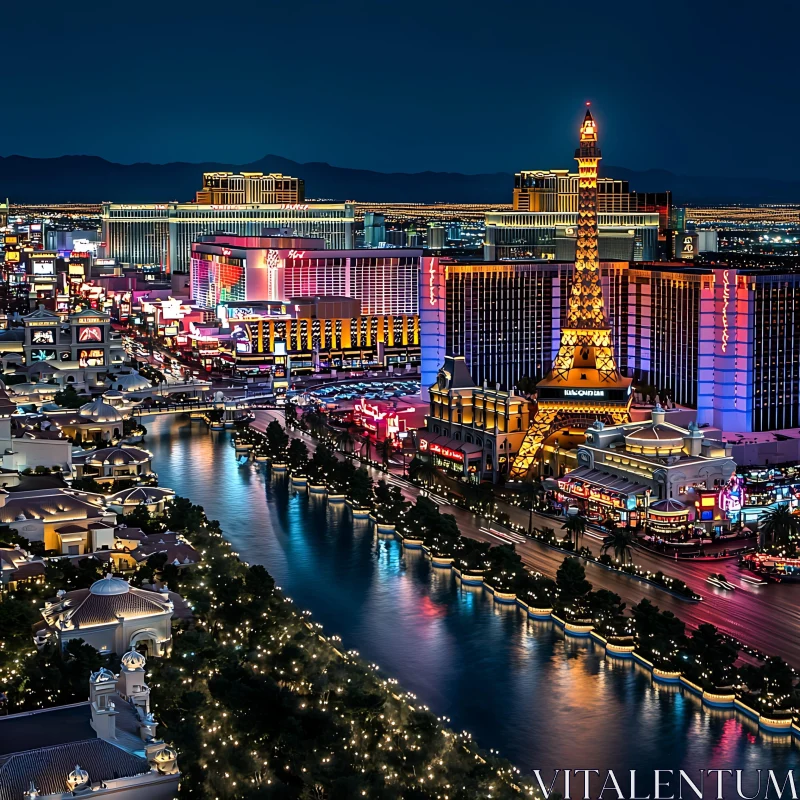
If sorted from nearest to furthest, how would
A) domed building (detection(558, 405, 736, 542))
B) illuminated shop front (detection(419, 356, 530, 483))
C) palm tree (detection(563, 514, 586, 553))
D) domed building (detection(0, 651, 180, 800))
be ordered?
domed building (detection(0, 651, 180, 800)), palm tree (detection(563, 514, 586, 553)), domed building (detection(558, 405, 736, 542)), illuminated shop front (detection(419, 356, 530, 483))

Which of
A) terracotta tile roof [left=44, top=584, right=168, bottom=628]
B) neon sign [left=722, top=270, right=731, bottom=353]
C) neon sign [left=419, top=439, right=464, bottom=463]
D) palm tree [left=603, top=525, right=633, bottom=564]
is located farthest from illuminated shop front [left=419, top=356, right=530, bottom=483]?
terracotta tile roof [left=44, top=584, right=168, bottom=628]

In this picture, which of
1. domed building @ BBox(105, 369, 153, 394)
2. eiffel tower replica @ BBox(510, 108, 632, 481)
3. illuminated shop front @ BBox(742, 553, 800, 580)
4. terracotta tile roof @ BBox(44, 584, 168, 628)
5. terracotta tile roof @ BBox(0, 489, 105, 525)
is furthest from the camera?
domed building @ BBox(105, 369, 153, 394)

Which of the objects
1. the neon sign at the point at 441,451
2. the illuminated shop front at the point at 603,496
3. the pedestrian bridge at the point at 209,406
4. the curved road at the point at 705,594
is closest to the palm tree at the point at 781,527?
the curved road at the point at 705,594

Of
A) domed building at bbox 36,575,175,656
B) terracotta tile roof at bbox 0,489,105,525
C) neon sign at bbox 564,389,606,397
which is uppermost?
neon sign at bbox 564,389,606,397

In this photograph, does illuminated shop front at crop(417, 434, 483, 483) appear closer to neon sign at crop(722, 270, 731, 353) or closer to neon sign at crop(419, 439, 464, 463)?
neon sign at crop(419, 439, 464, 463)

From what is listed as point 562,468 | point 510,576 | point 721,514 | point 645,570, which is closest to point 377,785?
point 510,576

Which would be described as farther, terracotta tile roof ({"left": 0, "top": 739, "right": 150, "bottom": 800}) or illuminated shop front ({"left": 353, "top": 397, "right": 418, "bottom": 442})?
illuminated shop front ({"left": 353, "top": 397, "right": 418, "bottom": 442})
